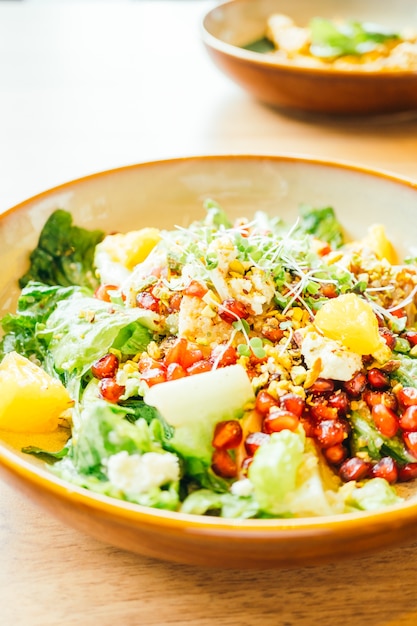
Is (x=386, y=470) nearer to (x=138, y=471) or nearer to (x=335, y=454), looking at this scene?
(x=335, y=454)

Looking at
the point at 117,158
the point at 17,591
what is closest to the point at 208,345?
the point at 17,591

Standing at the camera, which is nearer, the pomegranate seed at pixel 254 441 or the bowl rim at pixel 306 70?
the pomegranate seed at pixel 254 441

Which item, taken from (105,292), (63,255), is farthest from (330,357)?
(63,255)

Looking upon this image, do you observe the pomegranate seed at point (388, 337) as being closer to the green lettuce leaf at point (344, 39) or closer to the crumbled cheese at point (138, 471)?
the crumbled cheese at point (138, 471)

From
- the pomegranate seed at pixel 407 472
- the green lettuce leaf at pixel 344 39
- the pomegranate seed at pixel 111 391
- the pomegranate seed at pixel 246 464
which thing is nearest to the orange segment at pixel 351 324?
the pomegranate seed at pixel 407 472

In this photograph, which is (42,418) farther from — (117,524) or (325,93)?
(325,93)
